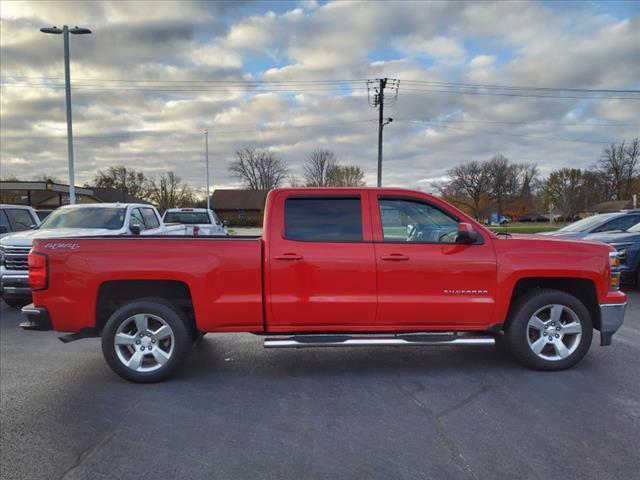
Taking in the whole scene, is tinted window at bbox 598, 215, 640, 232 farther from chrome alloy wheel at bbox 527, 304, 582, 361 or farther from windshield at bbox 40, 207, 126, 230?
windshield at bbox 40, 207, 126, 230

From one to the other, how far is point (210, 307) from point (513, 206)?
8427 centimetres

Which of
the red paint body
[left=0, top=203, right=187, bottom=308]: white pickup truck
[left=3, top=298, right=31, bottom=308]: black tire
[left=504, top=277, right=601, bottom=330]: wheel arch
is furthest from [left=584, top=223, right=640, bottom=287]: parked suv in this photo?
[left=3, top=298, right=31, bottom=308]: black tire

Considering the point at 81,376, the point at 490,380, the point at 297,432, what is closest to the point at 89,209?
the point at 81,376

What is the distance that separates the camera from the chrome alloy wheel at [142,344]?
4.27 metres

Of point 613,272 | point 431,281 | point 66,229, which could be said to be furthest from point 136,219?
point 613,272

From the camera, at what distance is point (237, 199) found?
72688 mm

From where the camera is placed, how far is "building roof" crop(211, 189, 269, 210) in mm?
71500

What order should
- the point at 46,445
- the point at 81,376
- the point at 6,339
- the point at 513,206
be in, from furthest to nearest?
the point at 513,206, the point at 6,339, the point at 81,376, the point at 46,445

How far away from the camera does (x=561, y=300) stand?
446cm

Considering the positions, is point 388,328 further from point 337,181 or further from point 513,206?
point 513,206

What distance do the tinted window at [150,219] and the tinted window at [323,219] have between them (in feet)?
22.1

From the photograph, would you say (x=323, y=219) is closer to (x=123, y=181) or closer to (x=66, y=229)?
(x=66, y=229)

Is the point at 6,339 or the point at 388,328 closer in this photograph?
the point at 388,328

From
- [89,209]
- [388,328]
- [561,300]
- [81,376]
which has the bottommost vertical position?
[81,376]
